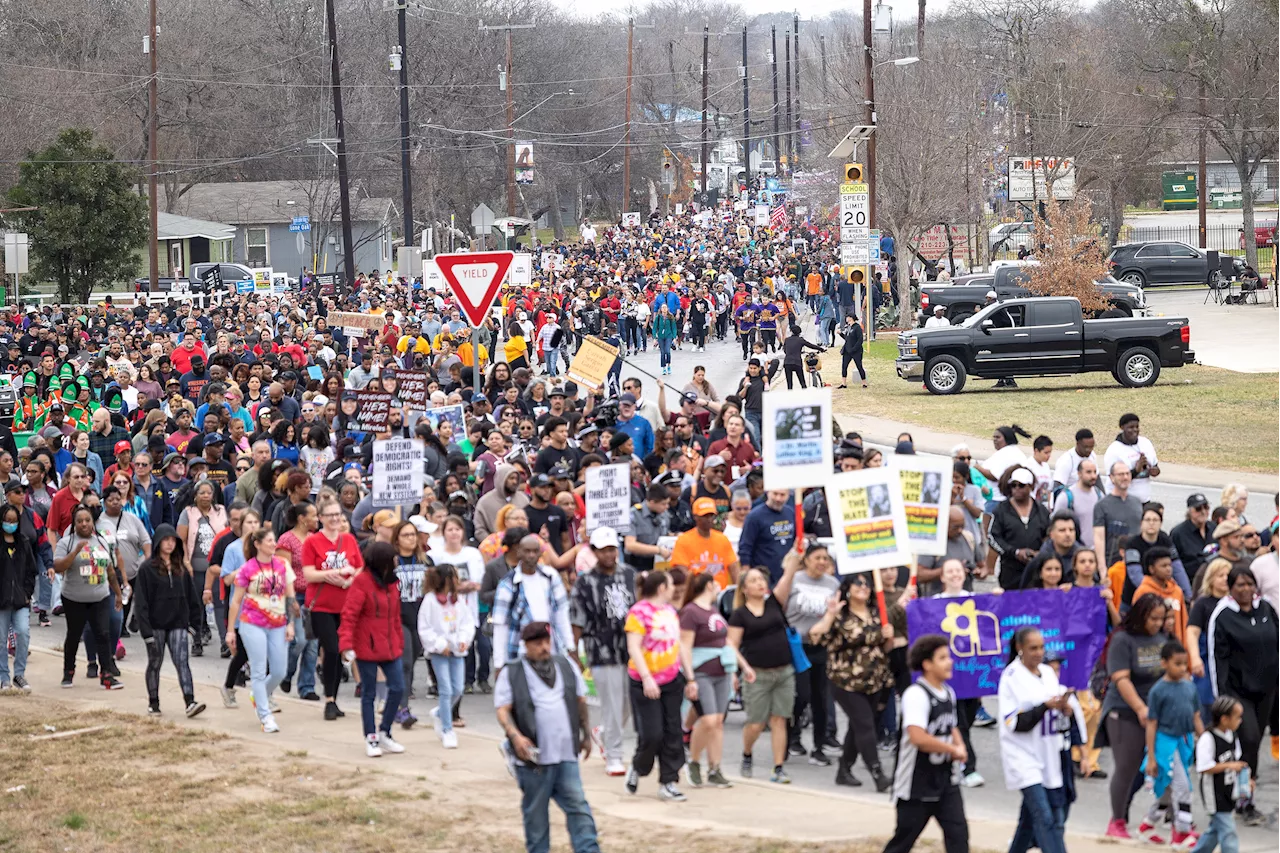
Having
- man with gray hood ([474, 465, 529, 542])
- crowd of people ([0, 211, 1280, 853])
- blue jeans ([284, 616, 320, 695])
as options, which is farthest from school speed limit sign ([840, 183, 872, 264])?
blue jeans ([284, 616, 320, 695])

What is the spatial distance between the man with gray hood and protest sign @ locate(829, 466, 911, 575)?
3.66m

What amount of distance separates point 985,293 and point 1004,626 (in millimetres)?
35860

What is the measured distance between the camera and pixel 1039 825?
328 inches

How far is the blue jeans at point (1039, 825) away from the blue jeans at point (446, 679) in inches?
167

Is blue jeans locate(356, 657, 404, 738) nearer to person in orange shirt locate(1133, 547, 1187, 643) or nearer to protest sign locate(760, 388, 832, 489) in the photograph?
protest sign locate(760, 388, 832, 489)

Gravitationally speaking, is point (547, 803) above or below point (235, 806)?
above

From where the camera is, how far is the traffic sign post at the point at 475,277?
15461 millimetres

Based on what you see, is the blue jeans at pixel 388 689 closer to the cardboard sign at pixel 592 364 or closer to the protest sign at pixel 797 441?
the protest sign at pixel 797 441

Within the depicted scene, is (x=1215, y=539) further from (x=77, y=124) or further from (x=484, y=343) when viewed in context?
(x=77, y=124)

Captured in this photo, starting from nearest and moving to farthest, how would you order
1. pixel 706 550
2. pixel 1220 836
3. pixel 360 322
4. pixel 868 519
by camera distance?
pixel 1220 836
pixel 868 519
pixel 706 550
pixel 360 322

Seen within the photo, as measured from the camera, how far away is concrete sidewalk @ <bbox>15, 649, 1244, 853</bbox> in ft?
31.1

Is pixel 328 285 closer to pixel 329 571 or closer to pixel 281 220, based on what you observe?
pixel 281 220

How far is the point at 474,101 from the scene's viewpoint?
9425cm

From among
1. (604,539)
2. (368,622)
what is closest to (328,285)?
(368,622)
